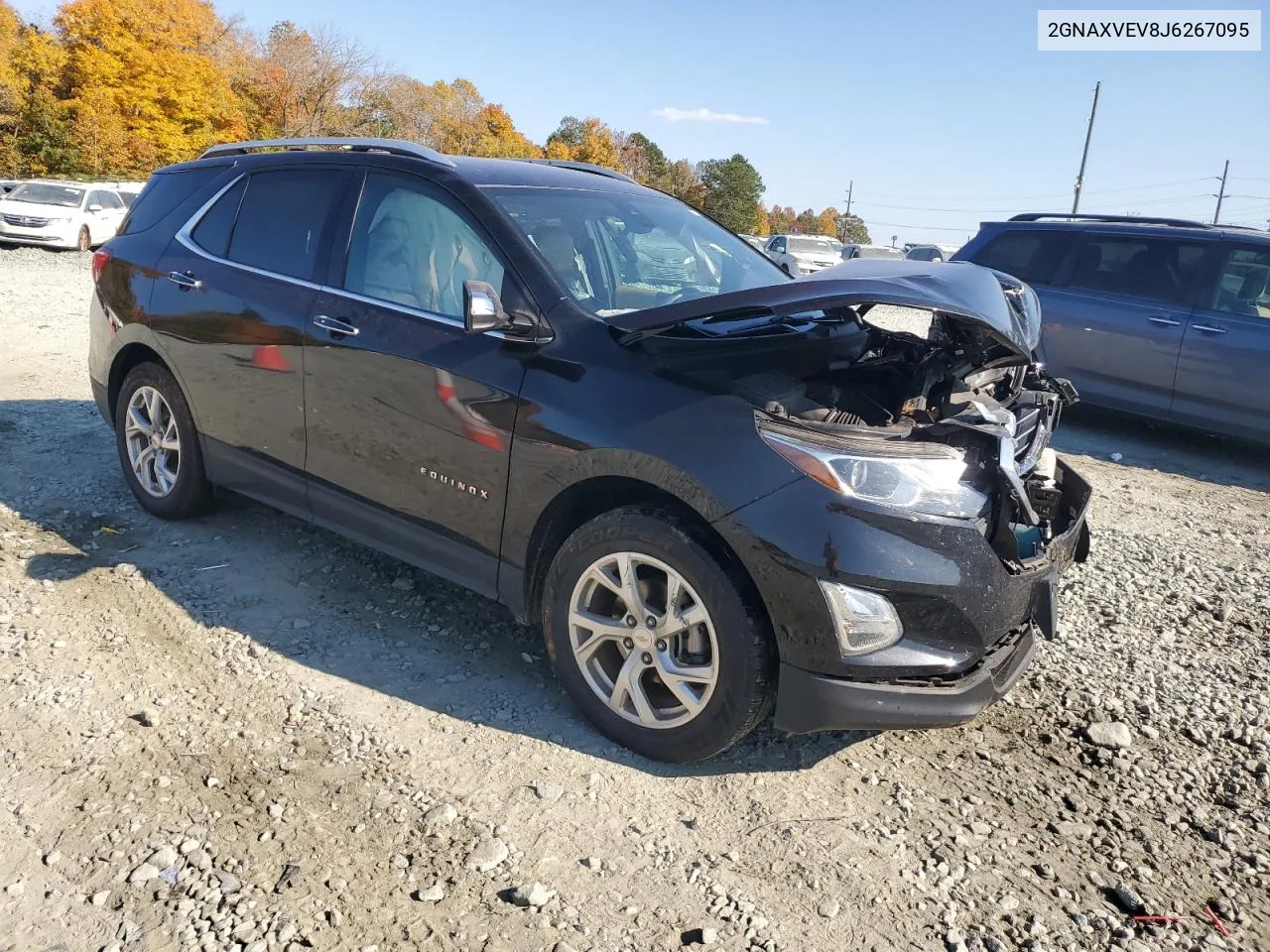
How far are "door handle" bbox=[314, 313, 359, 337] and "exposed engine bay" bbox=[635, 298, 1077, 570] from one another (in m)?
1.33

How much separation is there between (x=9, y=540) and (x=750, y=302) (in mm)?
3889

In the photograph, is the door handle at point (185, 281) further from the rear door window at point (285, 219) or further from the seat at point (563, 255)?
the seat at point (563, 255)

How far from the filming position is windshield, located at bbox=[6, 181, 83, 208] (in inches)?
823

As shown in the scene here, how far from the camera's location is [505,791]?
2906mm

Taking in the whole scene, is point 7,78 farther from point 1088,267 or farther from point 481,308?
point 481,308

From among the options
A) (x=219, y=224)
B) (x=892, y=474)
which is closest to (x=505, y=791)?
(x=892, y=474)

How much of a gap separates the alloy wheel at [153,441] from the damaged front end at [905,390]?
2.84 meters

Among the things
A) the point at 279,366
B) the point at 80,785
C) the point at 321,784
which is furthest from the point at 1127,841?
the point at 279,366

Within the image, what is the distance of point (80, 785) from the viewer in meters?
2.84

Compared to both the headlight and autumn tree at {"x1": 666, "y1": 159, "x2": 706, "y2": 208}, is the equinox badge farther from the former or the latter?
autumn tree at {"x1": 666, "y1": 159, "x2": 706, "y2": 208}

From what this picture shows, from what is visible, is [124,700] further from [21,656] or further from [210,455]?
[210,455]

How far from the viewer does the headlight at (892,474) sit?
2686 mm

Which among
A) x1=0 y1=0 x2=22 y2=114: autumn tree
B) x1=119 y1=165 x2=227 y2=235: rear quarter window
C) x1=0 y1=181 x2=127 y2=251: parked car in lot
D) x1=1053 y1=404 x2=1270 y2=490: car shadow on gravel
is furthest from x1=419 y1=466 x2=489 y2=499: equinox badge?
x1=0 y1=0 x2=22 y2=114: autumn tree

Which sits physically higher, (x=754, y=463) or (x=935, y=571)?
(x=754, y=463)
